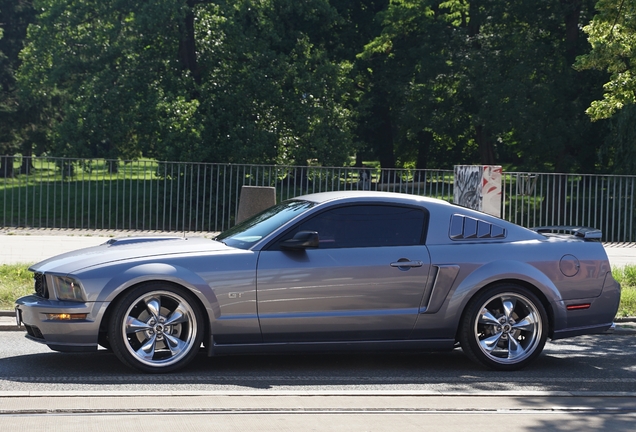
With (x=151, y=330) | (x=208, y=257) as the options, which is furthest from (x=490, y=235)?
(x=151, y=330)

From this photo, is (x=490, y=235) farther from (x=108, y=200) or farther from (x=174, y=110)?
(x=174, y=110)

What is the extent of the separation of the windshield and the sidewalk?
284 inches

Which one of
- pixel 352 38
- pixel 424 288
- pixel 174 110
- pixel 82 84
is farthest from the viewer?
pixel 352 38

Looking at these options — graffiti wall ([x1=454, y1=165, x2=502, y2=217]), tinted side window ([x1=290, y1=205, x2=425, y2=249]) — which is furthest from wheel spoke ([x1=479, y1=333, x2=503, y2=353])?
graffiti wall ([x1=454, y1=165, x2=502, y2=217])

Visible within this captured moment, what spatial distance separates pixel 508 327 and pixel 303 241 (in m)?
1.96

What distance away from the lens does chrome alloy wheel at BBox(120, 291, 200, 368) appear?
7246 mm

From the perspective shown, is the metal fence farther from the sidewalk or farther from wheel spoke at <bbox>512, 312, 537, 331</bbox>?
wheel spoke at <bbox>512, 312, 537, 331</bbox>

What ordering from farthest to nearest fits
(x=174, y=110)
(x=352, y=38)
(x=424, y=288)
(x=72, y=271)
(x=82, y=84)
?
(x=352, y=38) < (x=82, y=84) < (x=174, y=110) < (x=424, y=288) < (x=72, y=271)

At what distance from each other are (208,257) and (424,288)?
1.82m

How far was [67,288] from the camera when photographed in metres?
7.26

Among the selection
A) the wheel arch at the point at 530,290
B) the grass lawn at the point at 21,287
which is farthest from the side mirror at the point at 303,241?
the grass lawn at the point at 21,287

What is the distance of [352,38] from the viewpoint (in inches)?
1533

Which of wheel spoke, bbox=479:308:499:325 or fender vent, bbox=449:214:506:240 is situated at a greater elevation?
fender vent, bbox=449:214:506:240

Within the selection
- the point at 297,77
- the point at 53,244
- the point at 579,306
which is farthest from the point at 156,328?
the point at 297,77
